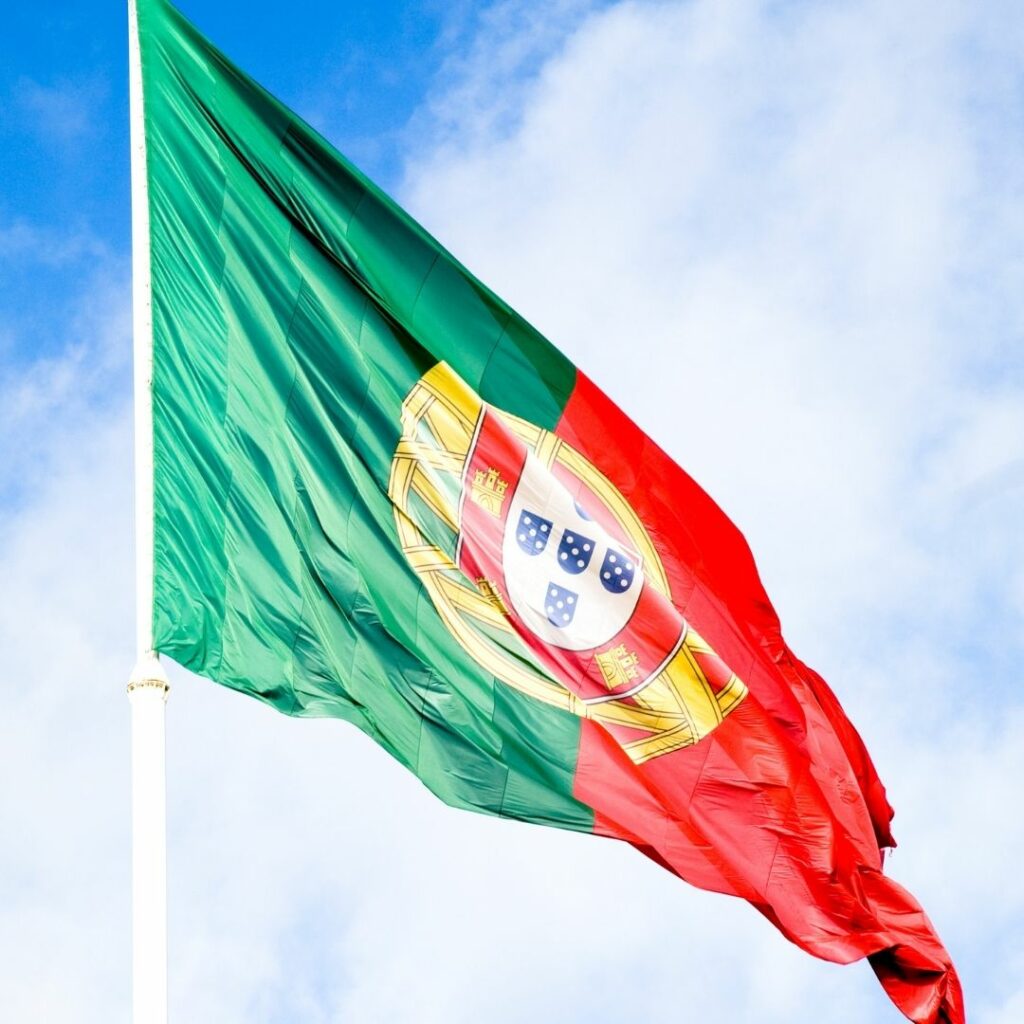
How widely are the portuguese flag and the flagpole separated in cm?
33

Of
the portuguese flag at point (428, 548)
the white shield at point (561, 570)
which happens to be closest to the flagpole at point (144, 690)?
the portuguese flag at point (428, 548)

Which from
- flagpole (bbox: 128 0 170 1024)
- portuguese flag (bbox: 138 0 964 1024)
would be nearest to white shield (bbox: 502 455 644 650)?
portuguese flag (bbox: 138 0 964 1024)

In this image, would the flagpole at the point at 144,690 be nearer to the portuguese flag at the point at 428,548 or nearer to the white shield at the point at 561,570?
the portuguese flag at the point at 428,548

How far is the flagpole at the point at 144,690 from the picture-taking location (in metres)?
9.92

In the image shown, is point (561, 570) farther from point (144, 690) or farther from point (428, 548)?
point (144, 690)

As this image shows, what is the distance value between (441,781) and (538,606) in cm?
186

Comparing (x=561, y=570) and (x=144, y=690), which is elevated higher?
(x=561, y=570)

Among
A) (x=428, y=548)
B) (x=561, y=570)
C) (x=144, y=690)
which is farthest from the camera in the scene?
(x=561, y=570)

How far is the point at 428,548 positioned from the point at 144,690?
3.06 metres

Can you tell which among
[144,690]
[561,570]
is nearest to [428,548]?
[561,570]

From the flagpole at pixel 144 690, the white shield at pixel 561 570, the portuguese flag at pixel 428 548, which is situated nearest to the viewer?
the flagpole at pixel 144 690

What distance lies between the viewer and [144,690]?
36.5ft

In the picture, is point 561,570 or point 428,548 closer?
point 428,548

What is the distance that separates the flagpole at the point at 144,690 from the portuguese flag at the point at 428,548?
329 mm
